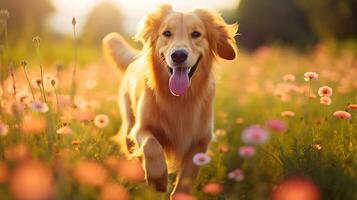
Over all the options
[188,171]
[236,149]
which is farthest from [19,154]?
[236,149]

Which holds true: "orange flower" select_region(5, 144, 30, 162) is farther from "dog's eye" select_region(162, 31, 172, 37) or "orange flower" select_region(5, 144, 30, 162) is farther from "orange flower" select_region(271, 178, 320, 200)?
"dog's eye" select_region(162, 31, 172, 37)

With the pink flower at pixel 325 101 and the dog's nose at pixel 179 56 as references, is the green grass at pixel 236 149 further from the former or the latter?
the dog's nose at pixel 179 56

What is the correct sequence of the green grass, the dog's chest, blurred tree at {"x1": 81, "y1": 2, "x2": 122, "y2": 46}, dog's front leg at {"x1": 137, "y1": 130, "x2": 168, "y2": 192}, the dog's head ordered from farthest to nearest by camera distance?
blurred tree at {"x1": 81, "y1": 2, "x2": 122, "y2": 46}
the dog's chest
the dog's head
dog's front leg at {"x1": 137, "y1": 130, "x2": 168, "y2": 192}
the green grass

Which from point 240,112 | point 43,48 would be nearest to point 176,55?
point 240,112

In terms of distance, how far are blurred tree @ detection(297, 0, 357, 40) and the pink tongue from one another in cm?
1144

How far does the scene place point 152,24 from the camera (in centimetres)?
434

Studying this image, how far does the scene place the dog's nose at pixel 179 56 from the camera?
364 cm

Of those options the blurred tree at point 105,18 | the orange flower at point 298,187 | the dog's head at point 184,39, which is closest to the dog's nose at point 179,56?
the dog's head at point 184,39

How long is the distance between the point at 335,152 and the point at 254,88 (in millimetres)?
3397

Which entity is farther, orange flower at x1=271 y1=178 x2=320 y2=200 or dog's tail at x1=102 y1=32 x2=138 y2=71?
dog's tail at x1=102 y1=32 x2=138 y2=71

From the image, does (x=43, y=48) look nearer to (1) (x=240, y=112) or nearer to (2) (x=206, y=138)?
(1) (x=240, y=112)

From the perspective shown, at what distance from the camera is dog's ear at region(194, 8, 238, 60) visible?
430cm

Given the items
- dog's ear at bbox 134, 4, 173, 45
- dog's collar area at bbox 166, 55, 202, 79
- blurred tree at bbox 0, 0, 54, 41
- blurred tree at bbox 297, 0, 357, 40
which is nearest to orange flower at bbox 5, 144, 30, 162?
dog's collar area at bbox 166, 55, 202, 79

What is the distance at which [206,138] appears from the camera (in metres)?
4.16
